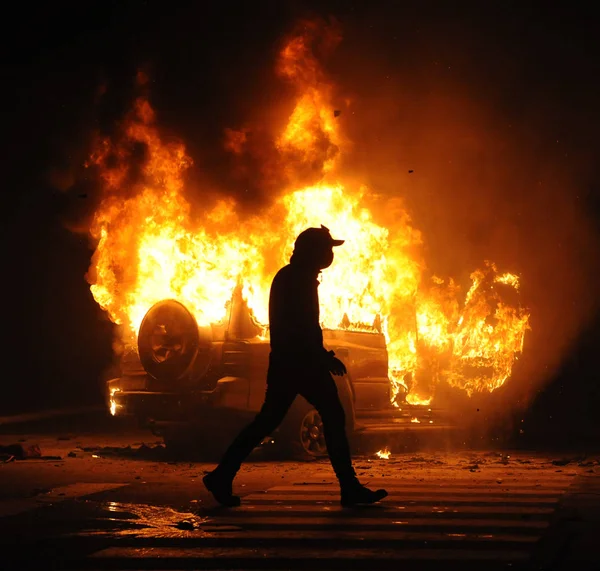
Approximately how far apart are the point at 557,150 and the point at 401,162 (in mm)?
2896

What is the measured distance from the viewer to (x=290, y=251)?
51.0 feet

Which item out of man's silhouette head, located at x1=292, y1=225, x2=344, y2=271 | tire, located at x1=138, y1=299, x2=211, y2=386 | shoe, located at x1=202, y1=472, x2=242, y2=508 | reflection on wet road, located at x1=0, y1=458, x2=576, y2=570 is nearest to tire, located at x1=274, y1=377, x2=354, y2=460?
tire, located at x1=138, y1=299, x2=211, y2=386

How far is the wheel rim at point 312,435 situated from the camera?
13.0m

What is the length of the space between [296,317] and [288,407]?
0.69 metres

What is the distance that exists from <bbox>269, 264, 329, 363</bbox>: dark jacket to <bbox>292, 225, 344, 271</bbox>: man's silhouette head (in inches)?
2.9

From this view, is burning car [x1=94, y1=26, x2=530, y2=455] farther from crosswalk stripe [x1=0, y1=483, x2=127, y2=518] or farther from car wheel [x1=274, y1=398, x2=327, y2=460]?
crosswalk stripe [x1=0, y1=483, x2=127, y2=518]

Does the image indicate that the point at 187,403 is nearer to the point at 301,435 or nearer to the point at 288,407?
the point at 301,435

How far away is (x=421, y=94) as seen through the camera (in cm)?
2102

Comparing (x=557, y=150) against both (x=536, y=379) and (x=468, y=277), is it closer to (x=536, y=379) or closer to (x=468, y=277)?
(x=468, y=277)

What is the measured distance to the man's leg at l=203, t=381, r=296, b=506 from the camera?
8.04m

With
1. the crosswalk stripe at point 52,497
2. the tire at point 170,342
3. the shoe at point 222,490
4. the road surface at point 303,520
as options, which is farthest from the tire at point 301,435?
the shoe at point 222,490

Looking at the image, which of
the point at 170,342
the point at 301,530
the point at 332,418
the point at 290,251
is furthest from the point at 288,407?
the point at 290,251

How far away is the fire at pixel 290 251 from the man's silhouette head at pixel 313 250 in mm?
4691

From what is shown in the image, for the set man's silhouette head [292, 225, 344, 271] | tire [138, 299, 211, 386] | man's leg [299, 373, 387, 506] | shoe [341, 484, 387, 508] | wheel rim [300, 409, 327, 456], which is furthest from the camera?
wheel rim [300, 409, 327, 456]
